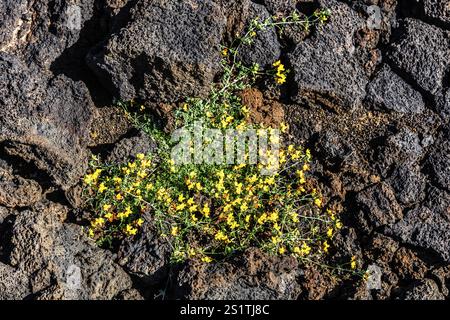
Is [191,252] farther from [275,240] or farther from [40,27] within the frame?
[40,27]

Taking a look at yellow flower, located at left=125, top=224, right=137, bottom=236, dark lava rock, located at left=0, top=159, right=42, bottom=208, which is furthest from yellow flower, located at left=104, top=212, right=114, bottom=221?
dark lava rock, located at left=0, top=159, right=42, bottom=208

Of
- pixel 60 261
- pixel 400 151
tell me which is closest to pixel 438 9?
pixel 400 151

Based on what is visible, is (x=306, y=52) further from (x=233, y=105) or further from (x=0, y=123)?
(x=0, y=123)

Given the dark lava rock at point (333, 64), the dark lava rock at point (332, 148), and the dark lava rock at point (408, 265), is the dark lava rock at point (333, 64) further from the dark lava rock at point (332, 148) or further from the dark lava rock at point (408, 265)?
the dark lava rock at point (408, 265)

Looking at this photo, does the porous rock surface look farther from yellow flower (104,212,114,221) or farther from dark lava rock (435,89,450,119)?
yellow flower (104,212,114,221)
